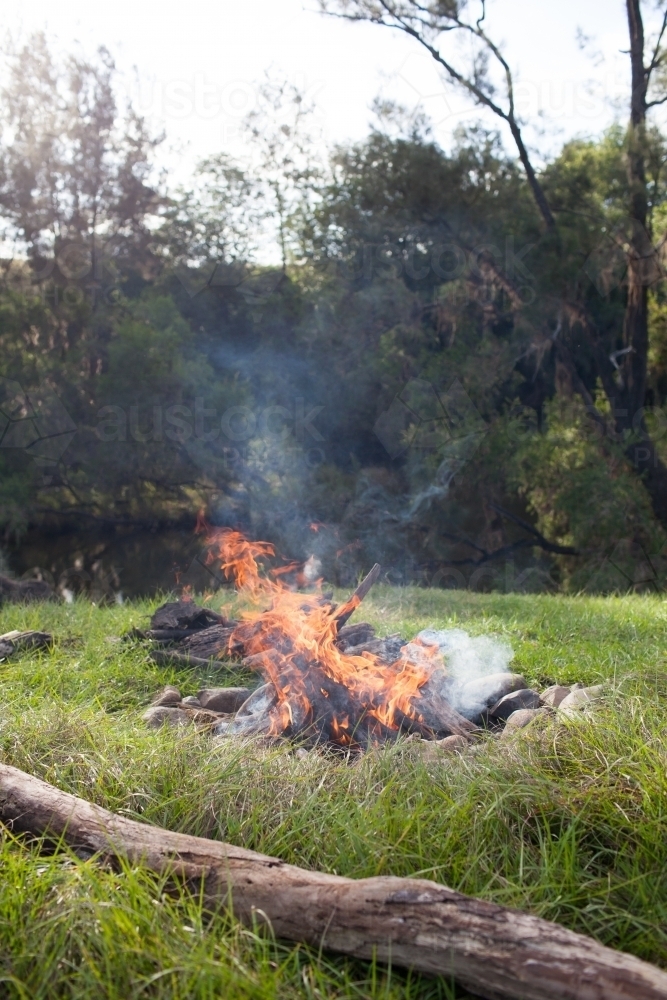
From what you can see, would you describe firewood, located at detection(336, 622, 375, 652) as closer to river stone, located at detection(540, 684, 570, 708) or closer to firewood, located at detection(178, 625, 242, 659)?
firewood, located at detection(178, 625, 242, 659)

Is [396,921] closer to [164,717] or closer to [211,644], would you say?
[164,717]

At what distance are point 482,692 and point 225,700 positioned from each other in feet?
3.33

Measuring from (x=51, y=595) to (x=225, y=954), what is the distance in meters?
5.22

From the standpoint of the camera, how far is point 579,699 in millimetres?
2939

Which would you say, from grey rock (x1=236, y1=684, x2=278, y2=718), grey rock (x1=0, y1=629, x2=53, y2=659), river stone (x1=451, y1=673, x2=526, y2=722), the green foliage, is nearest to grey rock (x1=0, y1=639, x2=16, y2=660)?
grey rock (x1=0, y1=629, x2=53, y2=659)

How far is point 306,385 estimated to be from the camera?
14.9m

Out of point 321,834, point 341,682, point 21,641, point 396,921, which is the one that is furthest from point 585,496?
point 396,921

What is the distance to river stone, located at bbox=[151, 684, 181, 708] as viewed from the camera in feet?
11.2

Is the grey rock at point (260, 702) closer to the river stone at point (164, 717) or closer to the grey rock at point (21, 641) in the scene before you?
the river stone at point (164, 717)

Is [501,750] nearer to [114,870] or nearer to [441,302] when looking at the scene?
[114,870]

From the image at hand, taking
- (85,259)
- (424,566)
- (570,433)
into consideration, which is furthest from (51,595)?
(85,259)

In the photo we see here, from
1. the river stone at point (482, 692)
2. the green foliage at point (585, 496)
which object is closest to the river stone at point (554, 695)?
the river stone at point (482, 692)

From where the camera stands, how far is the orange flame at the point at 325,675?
304cm

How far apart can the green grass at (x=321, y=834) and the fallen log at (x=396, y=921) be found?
0.05m
